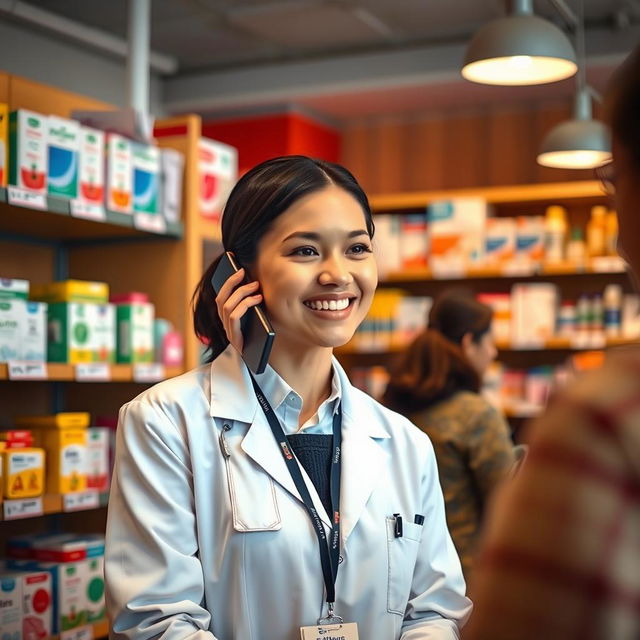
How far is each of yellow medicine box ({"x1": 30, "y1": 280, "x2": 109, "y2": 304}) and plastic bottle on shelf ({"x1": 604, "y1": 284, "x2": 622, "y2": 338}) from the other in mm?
3492

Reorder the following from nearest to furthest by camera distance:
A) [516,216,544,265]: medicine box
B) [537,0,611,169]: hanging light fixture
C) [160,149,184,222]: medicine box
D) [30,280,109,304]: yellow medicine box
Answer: [30,280,109,304]: yellow medicine box → [160,149,184,222]: medicine box → [537,0,611,169]: hanging light fixture → [516,216,544,265]: medicine box

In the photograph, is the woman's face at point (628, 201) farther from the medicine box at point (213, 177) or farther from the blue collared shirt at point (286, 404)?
the medicine box at point (213, 177)

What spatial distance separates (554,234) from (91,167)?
11.4 ft

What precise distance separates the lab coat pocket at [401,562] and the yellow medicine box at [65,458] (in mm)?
1571

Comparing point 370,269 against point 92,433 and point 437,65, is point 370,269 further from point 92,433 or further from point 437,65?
point 437,65

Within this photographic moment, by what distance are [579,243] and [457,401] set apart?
2804 mm

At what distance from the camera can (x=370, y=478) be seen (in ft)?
6.20

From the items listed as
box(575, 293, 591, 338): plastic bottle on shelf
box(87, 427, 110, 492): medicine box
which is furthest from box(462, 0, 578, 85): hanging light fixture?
box(575, 293, 591, 338): plastic bottle on shelf

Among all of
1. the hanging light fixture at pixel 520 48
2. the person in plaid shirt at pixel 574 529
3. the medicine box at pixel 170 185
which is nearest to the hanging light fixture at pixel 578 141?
the hanging light fixture at pixel 520 48

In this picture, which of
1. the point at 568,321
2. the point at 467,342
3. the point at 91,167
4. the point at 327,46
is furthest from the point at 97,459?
the point at 327,46

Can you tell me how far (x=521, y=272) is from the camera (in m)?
5.94

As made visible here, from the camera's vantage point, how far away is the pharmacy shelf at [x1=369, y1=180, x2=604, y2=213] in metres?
5.91

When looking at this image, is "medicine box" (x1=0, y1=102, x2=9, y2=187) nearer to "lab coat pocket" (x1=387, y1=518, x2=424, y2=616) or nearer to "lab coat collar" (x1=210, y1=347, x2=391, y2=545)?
"lab coat collar" (x1=210, y1=347, x2=391, y2=545)

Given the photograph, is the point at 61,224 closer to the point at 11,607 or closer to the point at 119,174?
the point at 119,174
